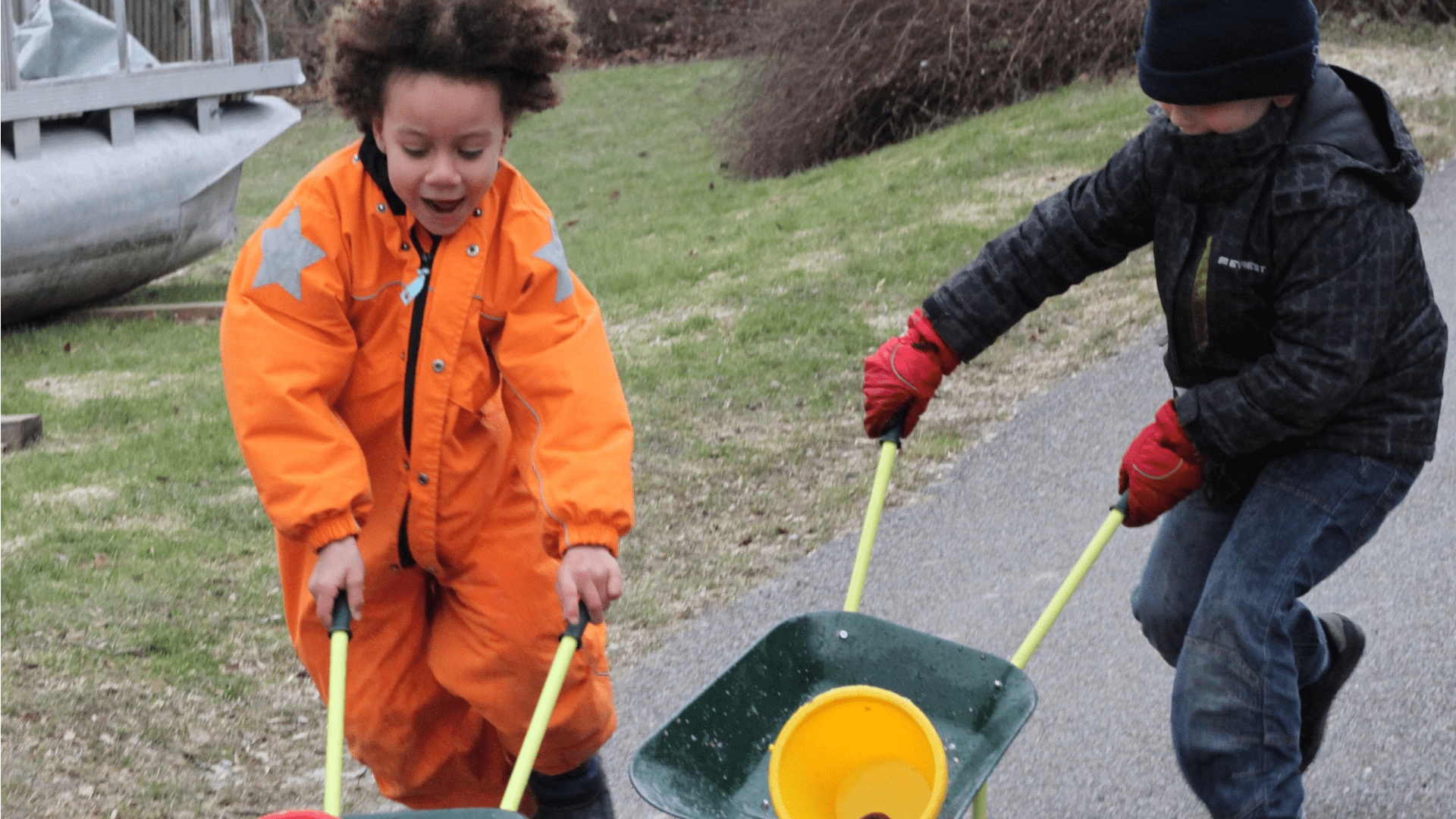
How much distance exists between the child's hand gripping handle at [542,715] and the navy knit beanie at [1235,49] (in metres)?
1.39

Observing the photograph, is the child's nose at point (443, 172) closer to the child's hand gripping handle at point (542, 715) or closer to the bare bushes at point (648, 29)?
the child's hand gripping handle at point (542, 715)

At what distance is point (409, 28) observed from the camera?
8.30ft

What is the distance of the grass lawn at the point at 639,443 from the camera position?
3775mm

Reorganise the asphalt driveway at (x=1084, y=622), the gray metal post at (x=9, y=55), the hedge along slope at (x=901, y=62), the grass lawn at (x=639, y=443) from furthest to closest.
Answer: the hedge along slope at (x=901, y=62) < the gray metal post at (x=9, y=55) < the grass lawn at (x=639, y=443) < the asphalt driveway at (x=1084, y=622)

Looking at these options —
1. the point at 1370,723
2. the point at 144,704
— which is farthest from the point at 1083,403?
the point at 144,704

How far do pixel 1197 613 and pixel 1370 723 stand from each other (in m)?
1.19

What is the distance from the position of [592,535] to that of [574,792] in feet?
2.57

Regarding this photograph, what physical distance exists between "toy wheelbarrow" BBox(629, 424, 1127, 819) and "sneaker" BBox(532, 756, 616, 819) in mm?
493

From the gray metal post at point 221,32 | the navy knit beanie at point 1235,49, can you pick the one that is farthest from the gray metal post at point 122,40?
the navy knit beanie at point 1235,49

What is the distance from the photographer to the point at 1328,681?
9.96 feet

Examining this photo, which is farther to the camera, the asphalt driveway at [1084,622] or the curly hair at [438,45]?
the asphalt driveway at [1084,622]

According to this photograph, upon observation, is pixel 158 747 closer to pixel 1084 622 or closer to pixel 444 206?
pixel 444 206

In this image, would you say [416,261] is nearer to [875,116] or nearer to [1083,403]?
[1083,403]

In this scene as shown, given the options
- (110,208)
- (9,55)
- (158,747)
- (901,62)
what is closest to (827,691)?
(158,747)
